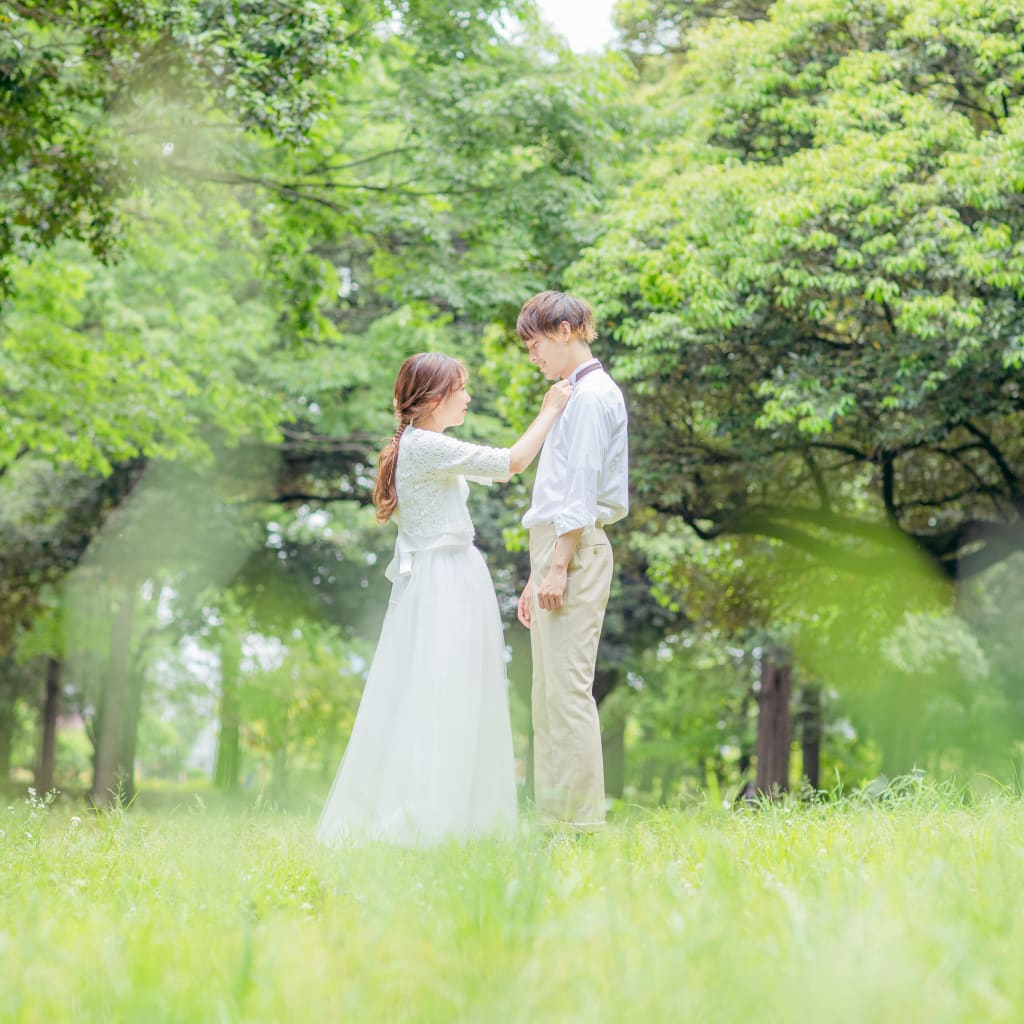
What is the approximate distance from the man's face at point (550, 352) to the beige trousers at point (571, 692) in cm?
74

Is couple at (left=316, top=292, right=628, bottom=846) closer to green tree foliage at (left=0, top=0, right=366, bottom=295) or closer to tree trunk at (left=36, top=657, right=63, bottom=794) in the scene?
green tree foliage at (left=0, top=0, right=366, bottom=295)

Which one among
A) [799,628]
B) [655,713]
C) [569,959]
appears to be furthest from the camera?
[655,713]

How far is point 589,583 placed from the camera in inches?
200

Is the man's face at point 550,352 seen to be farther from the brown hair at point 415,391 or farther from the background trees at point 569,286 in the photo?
Answer: the background trees at point 569,286

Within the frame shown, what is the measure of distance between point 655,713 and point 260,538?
10.9m

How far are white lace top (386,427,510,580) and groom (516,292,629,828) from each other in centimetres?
27

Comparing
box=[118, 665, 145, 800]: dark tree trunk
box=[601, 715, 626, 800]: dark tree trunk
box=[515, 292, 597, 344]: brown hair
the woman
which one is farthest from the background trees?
the woman

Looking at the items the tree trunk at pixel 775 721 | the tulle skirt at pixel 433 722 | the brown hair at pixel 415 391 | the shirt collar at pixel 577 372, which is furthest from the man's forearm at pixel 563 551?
the tree trunk at pixel 775 721

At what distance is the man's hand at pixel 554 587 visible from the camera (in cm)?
498

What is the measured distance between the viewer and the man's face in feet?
17.2

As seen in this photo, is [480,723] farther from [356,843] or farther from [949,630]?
[949,630]

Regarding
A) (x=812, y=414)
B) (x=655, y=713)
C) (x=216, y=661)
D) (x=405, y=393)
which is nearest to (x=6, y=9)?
(x=405, y=393)

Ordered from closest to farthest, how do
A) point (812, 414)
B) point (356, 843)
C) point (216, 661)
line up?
point (356, 843)
point (812, 414)
point (216, 661)

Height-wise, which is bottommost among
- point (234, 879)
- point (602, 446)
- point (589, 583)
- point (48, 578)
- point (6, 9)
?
point (234, 879)
